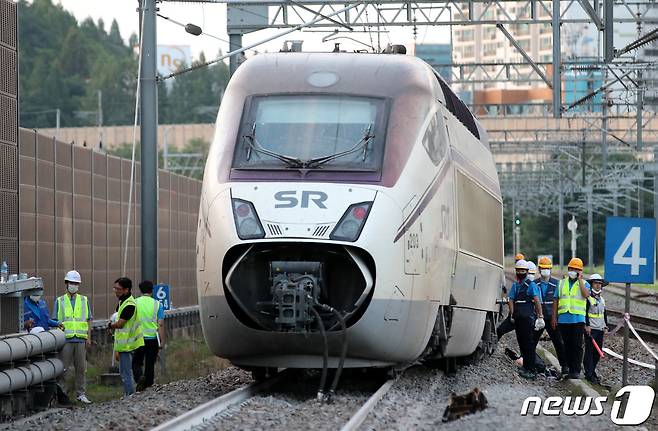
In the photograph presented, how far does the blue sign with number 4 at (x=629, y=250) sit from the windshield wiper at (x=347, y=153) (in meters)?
3.21

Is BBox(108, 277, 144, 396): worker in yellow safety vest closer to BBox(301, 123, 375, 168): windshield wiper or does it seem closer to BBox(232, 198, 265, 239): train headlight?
BBox(232, 198, 265, 239): train headlight

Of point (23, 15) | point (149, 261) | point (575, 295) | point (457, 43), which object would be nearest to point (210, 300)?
point (575, 295)

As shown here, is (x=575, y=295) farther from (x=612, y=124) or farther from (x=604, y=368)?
(x=612, y=124)

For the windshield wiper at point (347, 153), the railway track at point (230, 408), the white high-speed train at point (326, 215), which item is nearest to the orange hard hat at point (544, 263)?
the white high-speed train at point (326, 215)

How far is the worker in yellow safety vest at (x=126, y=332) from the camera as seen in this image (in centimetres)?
1698

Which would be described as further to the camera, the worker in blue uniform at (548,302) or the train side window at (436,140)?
the worker in blue uniform at (548,302)

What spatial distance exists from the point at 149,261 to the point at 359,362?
8712mm

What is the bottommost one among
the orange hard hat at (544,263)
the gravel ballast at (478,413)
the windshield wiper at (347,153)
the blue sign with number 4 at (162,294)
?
the gravel ballast at (478,413)

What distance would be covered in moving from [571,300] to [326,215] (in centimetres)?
595

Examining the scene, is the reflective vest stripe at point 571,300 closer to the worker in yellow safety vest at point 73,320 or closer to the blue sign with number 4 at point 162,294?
the worker in yellow safety vest at point 73,320

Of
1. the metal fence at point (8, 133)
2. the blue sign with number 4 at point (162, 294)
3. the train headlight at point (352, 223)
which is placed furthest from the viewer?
the blue sign with number 4 at point (162, 294)

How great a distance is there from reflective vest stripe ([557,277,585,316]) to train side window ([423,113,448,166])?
3.53m

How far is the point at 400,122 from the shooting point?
48.5ft

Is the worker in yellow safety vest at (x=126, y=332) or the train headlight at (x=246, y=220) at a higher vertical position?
the train headlight at (x=246, y=220)
